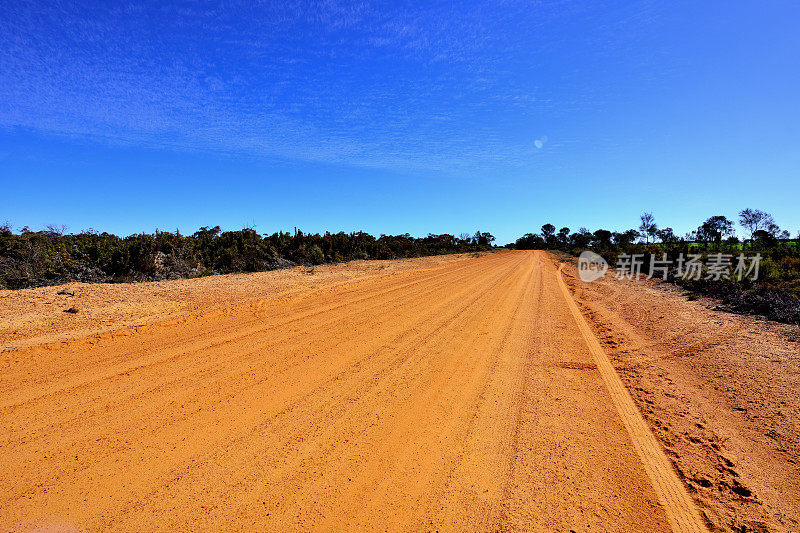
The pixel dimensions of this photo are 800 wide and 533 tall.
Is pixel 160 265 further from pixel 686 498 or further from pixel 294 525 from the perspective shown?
pixel 686 498

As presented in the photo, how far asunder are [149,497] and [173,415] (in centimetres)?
118

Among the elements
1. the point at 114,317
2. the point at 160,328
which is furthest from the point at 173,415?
the point at 114,317

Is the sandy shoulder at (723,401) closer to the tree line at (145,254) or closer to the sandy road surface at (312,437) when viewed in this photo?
the sandy road surface at (312,437)

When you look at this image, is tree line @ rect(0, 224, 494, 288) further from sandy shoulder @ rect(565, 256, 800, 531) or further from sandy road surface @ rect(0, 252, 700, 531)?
sandy shoulder @ rect(565, 256, 800, 531)

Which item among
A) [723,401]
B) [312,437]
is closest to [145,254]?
[312,437]

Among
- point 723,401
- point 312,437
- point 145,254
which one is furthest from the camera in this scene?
→ point 145,254

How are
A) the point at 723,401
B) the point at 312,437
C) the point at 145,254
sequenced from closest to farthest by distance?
1. the point at 312,437
2. the point at 723,401
3. the point at 145,254

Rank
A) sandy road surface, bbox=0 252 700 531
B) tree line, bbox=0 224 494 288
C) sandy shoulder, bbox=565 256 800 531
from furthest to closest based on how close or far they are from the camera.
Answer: tree line, bbox=0 224 494 288, sandy shoulder, bbox=565 256 800 531, sandy road surface, bbox=0 252 700 531

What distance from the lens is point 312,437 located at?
10.4ft

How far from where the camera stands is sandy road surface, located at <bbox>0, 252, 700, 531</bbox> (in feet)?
7.73

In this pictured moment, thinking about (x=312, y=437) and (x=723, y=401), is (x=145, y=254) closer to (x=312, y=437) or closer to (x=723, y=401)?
(x=312, y=437)

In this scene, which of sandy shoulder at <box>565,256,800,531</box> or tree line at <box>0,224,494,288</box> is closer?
sandy shoulder at <box>565,256,800,531</box>

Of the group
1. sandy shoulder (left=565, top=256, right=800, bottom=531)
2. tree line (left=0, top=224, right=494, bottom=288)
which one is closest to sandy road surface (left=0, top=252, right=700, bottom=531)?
sandy shoulder (left=565, top=256, right=800, bottom=531)

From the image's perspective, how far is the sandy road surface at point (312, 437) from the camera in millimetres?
2357
